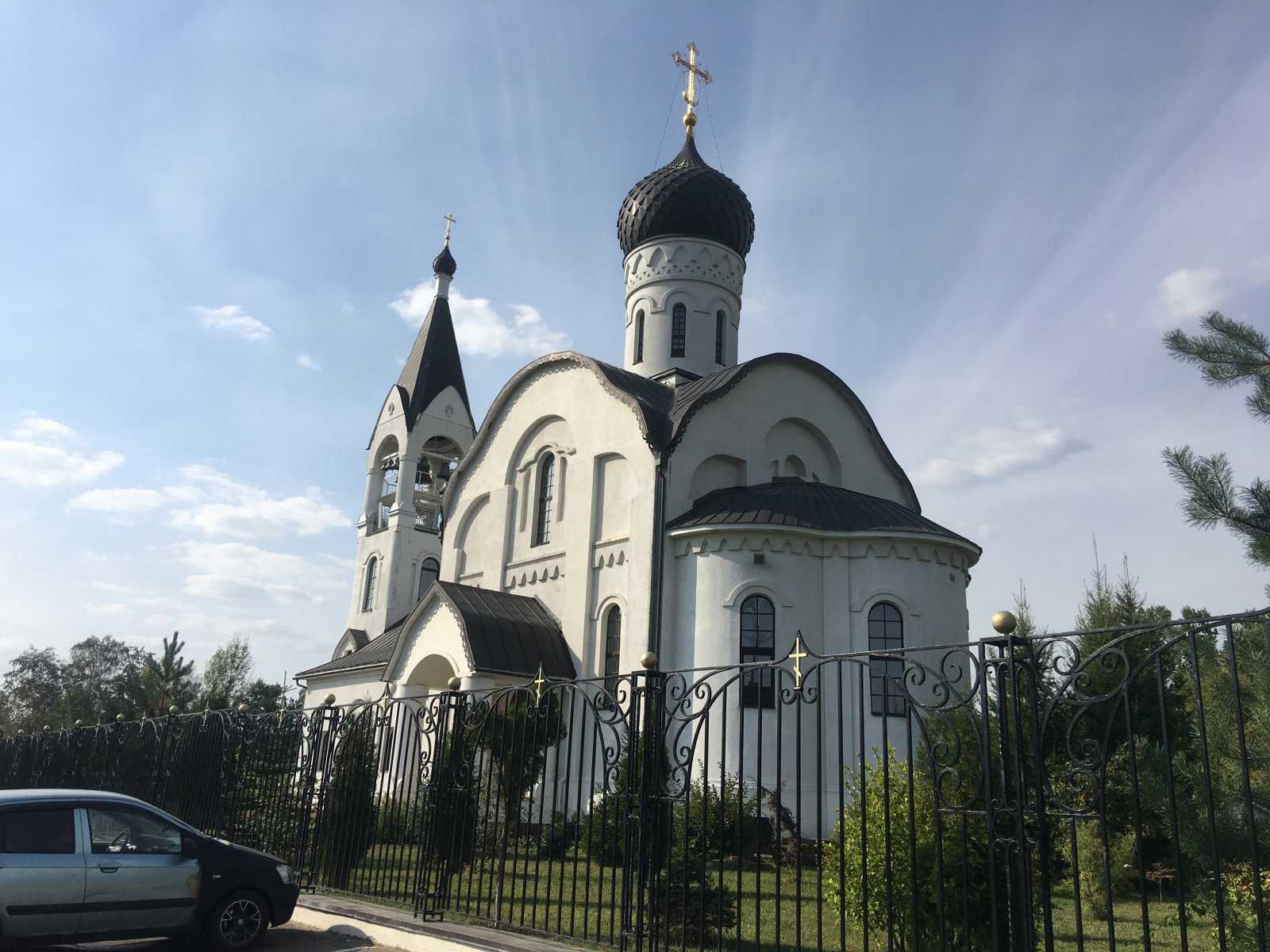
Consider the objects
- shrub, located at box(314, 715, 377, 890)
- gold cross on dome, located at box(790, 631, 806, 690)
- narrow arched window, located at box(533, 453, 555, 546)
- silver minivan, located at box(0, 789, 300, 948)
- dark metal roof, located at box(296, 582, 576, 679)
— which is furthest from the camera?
narrow arched window, located at box(533, 453, 555, 546)

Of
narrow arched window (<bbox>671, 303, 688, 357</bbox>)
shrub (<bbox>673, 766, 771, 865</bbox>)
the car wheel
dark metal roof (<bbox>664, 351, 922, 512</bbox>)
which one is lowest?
the car wheel

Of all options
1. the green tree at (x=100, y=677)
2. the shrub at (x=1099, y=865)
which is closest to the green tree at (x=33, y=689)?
the green tree at (x=100, y=677)

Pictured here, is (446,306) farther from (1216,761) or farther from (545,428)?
(1216,761)

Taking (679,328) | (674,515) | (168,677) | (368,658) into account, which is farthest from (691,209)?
(168,677)

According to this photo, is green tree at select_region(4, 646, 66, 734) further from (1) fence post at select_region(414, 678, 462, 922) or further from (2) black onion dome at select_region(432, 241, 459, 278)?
(1) fence post at select_region(414, 678, 462, 922)

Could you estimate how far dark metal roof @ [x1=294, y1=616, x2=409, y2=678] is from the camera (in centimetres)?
2201

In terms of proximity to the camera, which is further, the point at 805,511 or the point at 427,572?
the point at 427,572

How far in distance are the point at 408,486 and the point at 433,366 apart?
4062mm

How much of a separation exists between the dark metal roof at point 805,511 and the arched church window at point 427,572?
541 inches

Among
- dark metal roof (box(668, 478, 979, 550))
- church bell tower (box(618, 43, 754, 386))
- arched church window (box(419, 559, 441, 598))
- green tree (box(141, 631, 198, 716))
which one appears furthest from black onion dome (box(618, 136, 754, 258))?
green tree (box(141, 631, 198, 716))

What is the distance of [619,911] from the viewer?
28.2 feet

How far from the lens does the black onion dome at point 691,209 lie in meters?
22.2

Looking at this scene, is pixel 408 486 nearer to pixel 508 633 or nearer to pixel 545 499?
pixel 545 499

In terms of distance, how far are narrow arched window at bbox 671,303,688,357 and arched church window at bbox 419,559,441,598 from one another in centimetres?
1110
